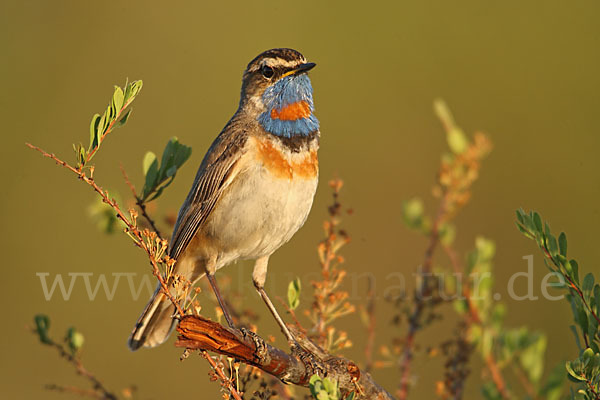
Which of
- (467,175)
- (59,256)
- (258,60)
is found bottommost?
(59,256)

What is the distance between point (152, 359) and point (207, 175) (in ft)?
10.9

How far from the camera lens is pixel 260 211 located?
4449 millimetres

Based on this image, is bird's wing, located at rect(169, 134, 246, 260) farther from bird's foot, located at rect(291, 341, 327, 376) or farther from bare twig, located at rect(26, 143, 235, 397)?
bare twig, located at rect(26, 143, 235, 397)

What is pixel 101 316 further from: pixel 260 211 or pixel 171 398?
pixel 260 211

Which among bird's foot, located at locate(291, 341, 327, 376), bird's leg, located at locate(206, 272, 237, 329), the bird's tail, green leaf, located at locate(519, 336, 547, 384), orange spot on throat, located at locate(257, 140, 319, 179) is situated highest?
orange spot on throat, located at locate(257, 140, 319, 179)

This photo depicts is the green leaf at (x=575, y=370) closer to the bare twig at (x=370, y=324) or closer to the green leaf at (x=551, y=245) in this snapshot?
the green leaf at (x=551, y=245)

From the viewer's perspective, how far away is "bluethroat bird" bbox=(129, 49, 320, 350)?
448cm

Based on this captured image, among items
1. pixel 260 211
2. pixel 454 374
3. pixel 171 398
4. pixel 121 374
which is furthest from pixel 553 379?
pixel 121 374

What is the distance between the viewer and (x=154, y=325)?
15.9ft

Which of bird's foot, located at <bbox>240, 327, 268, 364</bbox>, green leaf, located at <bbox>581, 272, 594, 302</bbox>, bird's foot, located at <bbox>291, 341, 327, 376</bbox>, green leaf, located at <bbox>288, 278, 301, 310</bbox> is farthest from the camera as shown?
green leaf, located at <bbox>288, 278, 301, 310</bbox>

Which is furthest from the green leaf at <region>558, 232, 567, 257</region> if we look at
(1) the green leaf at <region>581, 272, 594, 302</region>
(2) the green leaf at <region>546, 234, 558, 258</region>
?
(1) the green leaf at <region>581, 272, 594, 302</region>

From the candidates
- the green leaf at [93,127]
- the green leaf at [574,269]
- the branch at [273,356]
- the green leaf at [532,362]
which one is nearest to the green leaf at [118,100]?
the green leaf at [93,127]

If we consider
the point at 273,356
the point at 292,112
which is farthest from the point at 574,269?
the point at 292,112

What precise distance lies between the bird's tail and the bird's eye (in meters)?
1.65
